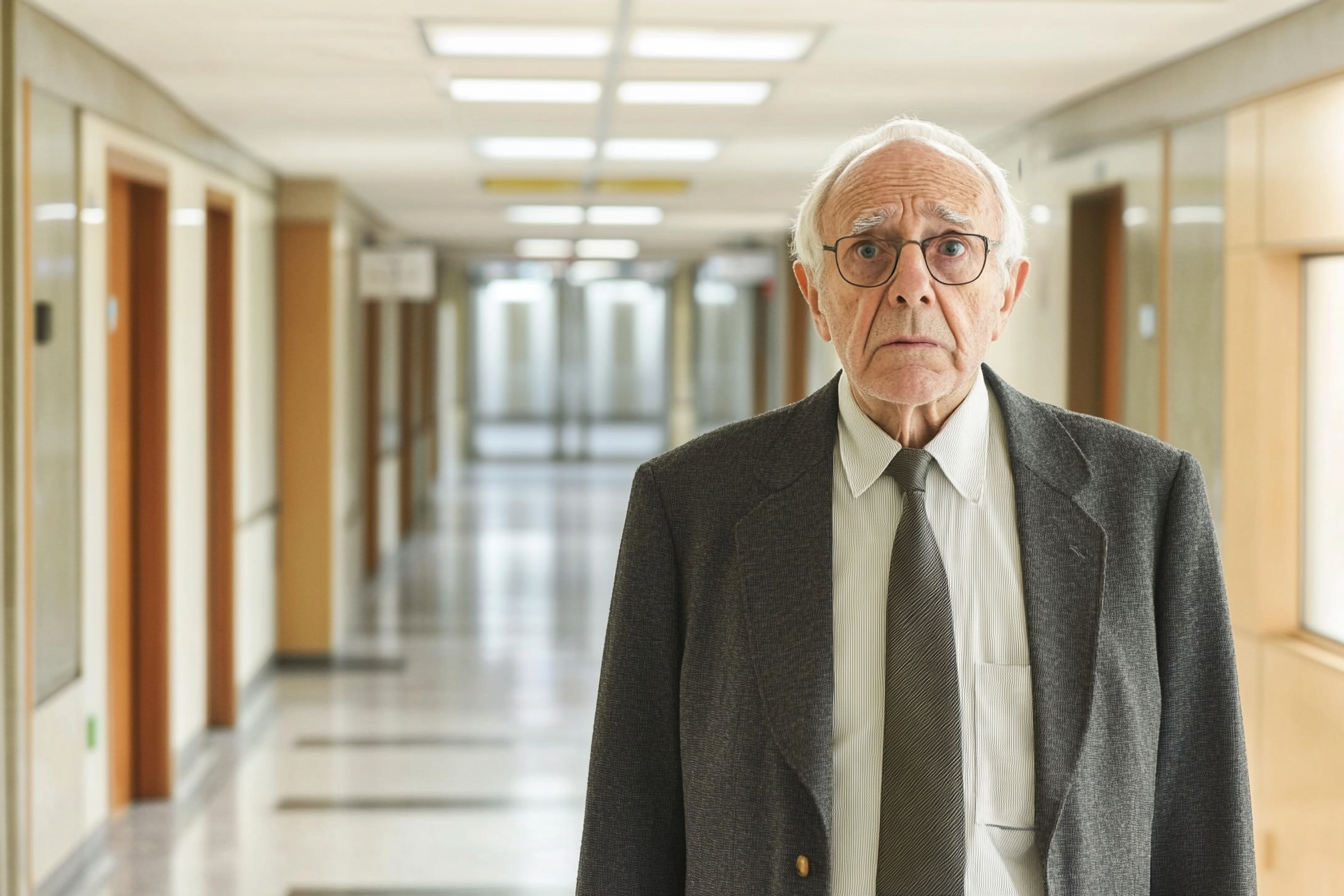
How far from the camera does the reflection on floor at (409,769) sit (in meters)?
5.26

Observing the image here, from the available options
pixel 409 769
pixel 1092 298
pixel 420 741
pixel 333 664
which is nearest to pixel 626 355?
pixel 333 664

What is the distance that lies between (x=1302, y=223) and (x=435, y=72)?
3111 millimetres

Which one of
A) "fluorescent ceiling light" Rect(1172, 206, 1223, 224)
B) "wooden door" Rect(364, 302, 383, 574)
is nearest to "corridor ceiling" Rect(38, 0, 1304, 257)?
"fluorescent ceiling light" Rect(1172, 206, 1223, 224)

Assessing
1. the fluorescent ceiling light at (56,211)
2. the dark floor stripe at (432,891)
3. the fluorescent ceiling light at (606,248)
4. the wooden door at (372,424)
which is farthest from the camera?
the fluorescent ceiling light at (606,248)

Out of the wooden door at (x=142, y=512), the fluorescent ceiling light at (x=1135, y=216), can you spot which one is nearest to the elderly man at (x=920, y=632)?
the fluorescent ceiling light at (x=1135, y=216)

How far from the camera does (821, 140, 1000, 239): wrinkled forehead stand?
1547 mm

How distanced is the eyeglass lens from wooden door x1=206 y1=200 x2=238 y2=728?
252 inches

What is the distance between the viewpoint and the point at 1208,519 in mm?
1580

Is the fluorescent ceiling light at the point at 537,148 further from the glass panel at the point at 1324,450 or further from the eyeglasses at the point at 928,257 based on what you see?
the eyeglasses at the point at 928,257

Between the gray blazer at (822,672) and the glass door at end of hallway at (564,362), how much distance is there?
22081mm

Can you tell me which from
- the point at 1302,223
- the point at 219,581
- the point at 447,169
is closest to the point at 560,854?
the point at 219,581

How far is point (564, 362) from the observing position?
2422cm

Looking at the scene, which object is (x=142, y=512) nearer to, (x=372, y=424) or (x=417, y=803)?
(x=417, y=803)

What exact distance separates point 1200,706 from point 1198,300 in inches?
145
